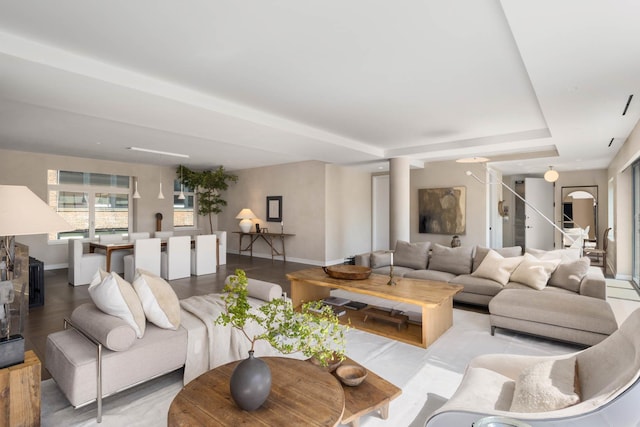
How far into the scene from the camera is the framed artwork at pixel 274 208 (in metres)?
9.00

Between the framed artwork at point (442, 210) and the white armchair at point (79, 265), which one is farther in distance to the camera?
the framed artwork at point (442, 210)

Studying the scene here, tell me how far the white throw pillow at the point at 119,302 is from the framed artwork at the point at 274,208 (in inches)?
260

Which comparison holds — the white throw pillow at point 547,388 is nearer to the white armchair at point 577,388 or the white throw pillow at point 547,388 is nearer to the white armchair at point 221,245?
the white armchair at point 577,388

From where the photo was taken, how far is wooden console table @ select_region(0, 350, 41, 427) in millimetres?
1766

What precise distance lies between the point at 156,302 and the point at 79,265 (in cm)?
446

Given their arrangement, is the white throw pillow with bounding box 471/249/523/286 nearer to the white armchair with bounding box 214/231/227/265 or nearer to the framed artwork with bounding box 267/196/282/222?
the white armchair with bounding box 214/231/227/265

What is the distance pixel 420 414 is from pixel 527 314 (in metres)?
1.83

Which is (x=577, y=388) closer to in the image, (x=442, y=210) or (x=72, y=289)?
(x=72, y=289)

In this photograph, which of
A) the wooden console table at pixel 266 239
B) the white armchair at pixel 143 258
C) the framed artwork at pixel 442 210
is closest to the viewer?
the white armchair at pixel 143 258

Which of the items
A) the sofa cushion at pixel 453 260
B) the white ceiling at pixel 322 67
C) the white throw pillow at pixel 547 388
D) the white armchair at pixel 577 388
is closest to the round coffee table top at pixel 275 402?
the white armchair at pixel 577 388

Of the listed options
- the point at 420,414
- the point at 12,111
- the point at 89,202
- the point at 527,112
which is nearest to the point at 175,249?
the point at 12,111

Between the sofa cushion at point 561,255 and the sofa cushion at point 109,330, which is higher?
the sofa cushion at point 561,255

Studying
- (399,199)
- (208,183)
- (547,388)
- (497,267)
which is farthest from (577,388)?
(208,183)

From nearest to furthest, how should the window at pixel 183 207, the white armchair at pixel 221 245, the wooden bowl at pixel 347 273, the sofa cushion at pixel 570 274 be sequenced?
the sofa cushion at pixel 570 274
the wooden bowl at pixel 347 273
the white armchair at pixel 221 245
the window at pixel 183 207
